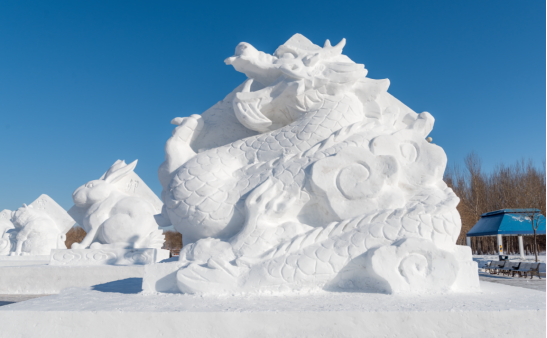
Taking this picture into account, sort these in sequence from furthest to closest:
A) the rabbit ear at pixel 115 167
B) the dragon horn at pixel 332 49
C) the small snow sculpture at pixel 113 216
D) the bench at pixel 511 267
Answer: the bench at pixel 511 267 < the rabbit ear at pixel 115 167 < the small snow sculpture at pixel 113 216 < the dragon horn at pixel 332 49

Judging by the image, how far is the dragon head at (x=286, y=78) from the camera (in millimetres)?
3529

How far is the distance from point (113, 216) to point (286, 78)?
4343 millimetres

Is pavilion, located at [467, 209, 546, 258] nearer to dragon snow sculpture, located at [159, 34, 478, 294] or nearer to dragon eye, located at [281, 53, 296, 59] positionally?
dragon snow sculpture, located at [159, 34, 478, 294]

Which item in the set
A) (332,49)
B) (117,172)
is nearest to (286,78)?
(332,49)

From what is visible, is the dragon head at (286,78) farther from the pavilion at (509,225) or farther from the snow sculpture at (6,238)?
the pavilion at (509,225)

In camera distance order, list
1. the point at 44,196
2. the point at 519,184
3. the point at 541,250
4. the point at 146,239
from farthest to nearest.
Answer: the point at 541,250, the point at 519,184, the point at 44,196, the point at 146,239

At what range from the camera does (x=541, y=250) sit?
26719 millimetres

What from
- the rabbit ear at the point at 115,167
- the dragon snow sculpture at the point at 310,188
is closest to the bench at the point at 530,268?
the dragon snow sculpture at the point at 310,188

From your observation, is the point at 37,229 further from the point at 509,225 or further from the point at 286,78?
the point at 509,225

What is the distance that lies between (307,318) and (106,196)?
567 centimetres

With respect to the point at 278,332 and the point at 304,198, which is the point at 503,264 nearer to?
the point at 304,198

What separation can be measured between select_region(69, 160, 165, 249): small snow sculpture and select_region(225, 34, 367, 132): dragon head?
374 centimetres

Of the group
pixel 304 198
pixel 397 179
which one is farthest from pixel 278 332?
pixel 397 179

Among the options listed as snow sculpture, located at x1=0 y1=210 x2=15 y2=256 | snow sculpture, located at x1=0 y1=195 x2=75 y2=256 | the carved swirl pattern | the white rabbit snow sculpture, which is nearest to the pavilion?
the carved swirl pattern
